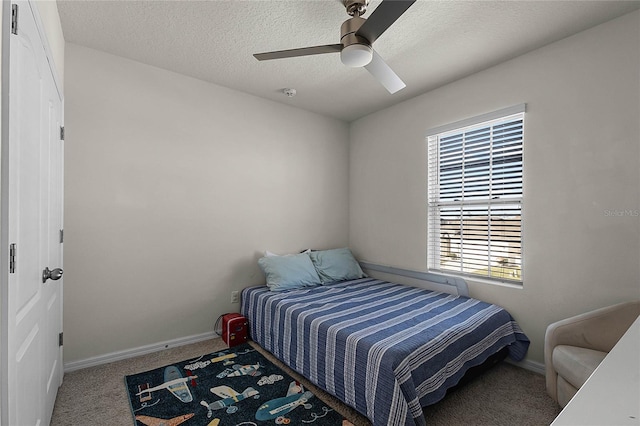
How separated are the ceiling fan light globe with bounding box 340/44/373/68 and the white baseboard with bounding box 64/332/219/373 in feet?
9.21

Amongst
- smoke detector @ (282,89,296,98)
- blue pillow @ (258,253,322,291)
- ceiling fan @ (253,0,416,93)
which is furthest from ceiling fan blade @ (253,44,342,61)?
blue pillow @ (258,253,322,291)

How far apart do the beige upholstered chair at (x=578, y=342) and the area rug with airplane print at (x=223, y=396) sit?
4.43ft

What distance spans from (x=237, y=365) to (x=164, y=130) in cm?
221

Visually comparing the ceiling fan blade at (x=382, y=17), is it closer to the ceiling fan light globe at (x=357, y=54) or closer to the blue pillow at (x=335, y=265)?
the ceiling fan light globe at (x=357, y=54)

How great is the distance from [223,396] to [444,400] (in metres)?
1.52

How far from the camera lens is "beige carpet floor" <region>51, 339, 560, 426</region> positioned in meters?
1.87

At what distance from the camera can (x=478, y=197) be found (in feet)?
9.34

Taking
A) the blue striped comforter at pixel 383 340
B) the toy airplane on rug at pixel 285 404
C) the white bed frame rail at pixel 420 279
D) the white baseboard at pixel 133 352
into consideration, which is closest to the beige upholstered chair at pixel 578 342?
the blue striped comforter at pixel 383 340

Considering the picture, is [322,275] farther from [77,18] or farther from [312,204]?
[77,18]

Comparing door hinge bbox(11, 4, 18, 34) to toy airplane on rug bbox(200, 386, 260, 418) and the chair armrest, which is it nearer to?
A: toy airplane on rug bbox(200, 386, 260, 418)

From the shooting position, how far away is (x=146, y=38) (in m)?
2.35

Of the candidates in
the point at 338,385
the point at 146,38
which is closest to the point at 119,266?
the point at 146,38

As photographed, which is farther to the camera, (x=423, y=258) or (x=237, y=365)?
(x=423, y=258)

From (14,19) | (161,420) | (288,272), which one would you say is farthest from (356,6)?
(161,420)
